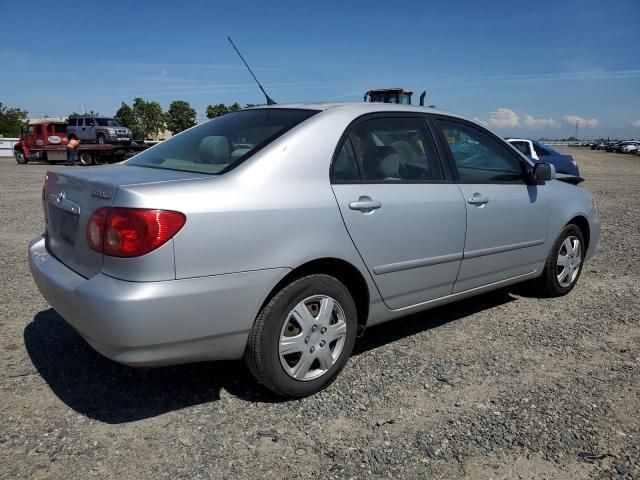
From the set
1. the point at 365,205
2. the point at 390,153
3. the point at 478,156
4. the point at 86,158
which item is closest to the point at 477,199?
the point at 478,156

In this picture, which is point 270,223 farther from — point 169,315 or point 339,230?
point 169,315

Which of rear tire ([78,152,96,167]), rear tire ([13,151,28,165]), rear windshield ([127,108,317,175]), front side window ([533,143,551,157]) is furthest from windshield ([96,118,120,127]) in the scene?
rear windshield ([127,108,317,175])

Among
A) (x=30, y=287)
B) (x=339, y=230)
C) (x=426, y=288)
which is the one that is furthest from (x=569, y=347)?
(x=30, y=287)

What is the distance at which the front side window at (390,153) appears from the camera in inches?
126

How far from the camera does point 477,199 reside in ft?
12.4

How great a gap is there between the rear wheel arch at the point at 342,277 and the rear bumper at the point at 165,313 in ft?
0.37

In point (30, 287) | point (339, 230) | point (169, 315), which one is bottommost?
point (30, 287)

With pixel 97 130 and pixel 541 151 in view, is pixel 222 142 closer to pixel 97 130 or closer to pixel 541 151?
pixel 541 151

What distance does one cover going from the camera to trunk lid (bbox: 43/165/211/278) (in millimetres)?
2598

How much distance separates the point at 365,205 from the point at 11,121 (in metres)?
78.4

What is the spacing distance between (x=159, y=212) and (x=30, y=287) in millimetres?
3281

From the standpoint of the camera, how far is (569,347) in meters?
3.83

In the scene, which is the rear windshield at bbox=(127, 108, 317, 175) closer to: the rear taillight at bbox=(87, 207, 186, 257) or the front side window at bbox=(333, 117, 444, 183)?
the front side window at bbox=(333, 117, 444, 183)

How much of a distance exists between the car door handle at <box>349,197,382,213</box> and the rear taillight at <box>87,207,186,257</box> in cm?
101
